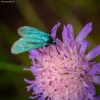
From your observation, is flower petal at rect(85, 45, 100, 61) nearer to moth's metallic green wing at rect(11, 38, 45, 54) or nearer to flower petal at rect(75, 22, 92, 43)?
flower petal at rect(75, 22, 92, 43)

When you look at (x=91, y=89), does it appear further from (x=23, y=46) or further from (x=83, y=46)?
(x=23, y=46)

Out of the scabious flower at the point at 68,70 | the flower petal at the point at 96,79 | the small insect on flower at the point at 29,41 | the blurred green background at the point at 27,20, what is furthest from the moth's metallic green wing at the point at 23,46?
the blurred green background at the point at 27,20

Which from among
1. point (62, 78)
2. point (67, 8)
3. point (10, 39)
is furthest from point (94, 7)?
point (62, 78)

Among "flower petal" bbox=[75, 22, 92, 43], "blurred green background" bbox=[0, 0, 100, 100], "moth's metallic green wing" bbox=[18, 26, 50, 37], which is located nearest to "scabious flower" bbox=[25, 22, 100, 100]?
"flower petal" bbox=[75, 22, 92, 43]

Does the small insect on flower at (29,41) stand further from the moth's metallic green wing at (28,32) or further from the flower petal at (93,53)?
the flower petal at (93,53)

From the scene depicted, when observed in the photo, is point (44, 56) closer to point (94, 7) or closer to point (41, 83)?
point (41, 83)
